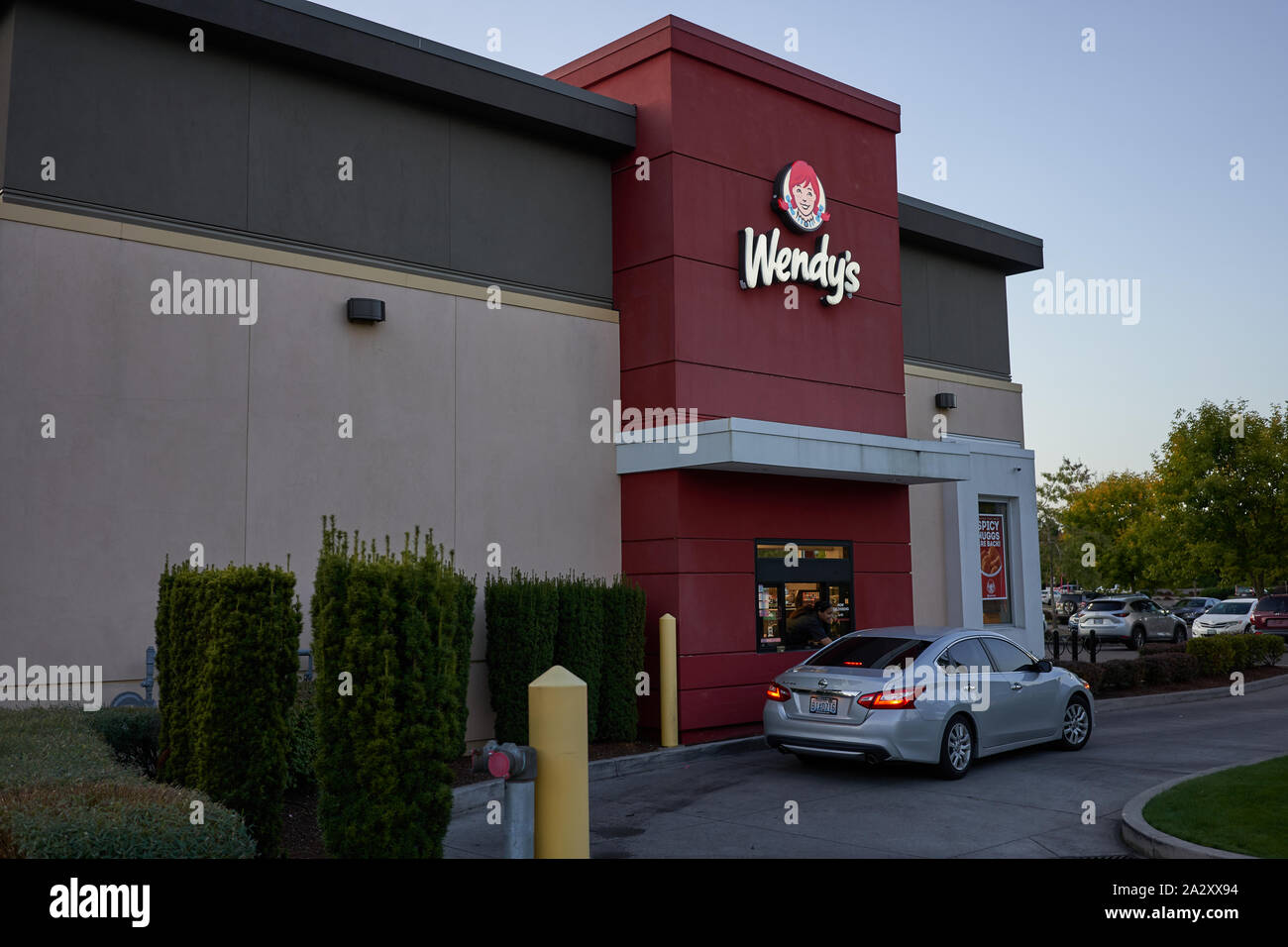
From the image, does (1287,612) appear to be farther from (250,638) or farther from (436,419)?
(250,638)

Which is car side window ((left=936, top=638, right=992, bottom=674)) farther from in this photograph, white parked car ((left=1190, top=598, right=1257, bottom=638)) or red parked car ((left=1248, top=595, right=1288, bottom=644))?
red parked car ((left=1248, top=595, right=1288, bottom=644))

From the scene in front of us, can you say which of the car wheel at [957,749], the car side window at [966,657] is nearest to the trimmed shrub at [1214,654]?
the car side window at [966,657]

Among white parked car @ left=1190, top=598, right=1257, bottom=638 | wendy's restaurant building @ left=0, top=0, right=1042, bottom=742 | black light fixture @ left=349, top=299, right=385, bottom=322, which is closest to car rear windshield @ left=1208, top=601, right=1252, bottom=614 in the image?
white parked car @ left=1190, top=598, right=1257, bottom=638

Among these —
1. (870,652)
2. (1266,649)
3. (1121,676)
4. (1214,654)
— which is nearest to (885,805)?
(870,652)

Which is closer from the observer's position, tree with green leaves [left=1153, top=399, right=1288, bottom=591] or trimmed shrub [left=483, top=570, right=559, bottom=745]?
trimmed shrub [left=483, top=570, right=559, bottom=745]

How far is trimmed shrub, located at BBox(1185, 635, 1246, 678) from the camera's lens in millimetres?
21625

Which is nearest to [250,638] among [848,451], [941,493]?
[848,451]

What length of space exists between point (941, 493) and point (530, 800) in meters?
15.0

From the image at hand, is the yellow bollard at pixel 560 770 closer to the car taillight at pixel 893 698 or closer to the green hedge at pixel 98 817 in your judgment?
the green hedge at pixel 98 817

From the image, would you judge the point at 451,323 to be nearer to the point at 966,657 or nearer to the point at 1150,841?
the point at 966,657

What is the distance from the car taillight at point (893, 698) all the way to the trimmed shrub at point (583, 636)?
3.46 meters

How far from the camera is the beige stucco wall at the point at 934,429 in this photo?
62.3 feet

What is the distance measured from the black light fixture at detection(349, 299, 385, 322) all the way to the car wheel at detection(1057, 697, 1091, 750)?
906 centimetres
